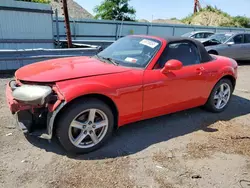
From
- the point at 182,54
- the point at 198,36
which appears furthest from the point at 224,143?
the point at 198,36

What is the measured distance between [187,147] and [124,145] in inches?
36.9

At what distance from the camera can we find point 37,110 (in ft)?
10.0

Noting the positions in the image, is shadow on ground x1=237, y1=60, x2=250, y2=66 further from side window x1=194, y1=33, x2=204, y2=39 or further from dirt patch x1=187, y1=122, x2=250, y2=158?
dirt patch x1=187, y1=122, x2=250, y2=158

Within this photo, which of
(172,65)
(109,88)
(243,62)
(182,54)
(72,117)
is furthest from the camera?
(243,62)

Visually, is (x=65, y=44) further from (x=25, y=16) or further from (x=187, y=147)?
(x=187, y=147)

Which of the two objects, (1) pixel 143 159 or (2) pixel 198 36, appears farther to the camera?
(2) pixel 198 36

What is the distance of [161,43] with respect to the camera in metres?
3.87

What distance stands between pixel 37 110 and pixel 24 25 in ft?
26.5

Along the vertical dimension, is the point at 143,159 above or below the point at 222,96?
below

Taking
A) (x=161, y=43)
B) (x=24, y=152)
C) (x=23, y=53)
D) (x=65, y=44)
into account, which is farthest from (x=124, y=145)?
(x=65, y=44)

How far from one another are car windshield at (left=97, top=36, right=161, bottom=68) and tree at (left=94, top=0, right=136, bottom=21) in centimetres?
2352

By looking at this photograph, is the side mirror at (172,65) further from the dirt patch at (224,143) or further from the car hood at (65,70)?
the dirt patch at (224,143)

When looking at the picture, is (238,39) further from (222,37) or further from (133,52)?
(133,52)

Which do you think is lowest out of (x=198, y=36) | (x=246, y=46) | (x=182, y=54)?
(x=182, y=54)
